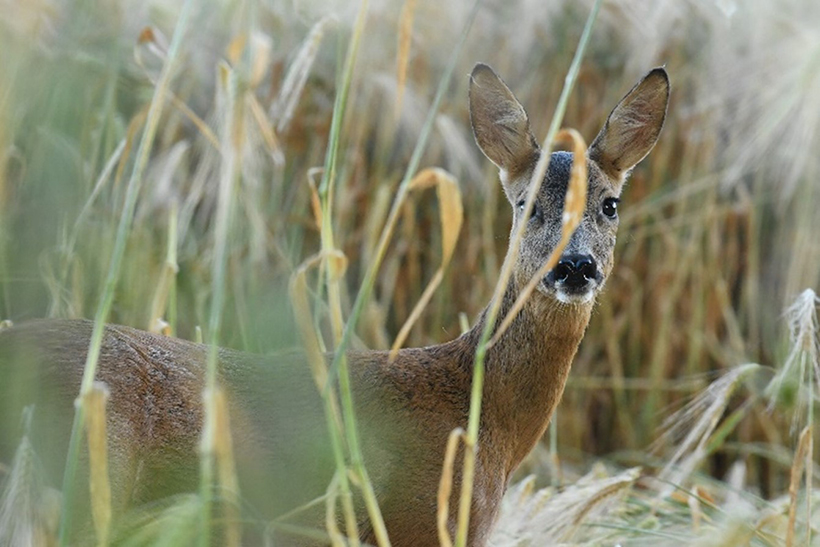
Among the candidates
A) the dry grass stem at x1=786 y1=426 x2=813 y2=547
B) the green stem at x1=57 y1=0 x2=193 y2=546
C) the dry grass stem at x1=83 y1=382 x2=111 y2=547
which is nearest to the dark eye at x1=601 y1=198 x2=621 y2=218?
the dry grass stem at x1=786 y1=426 x2=813 y2=547

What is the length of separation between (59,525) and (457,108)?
436cm

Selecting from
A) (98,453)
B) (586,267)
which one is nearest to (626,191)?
(586,267)

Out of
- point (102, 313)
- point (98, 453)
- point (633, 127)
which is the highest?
point (633, 127)

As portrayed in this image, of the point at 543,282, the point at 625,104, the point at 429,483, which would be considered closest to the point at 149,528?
the point at 429,483

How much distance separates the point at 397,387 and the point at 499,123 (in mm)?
949

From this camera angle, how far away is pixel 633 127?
4047mm

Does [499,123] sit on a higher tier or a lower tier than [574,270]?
higher

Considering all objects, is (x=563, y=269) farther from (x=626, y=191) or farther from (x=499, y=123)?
(x=626, y=191)

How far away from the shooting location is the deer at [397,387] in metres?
3.01

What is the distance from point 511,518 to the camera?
163 inches

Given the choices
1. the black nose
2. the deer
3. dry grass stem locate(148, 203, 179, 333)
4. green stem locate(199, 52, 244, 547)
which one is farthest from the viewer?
dry grass stem locate(148, 203, 179, 333)

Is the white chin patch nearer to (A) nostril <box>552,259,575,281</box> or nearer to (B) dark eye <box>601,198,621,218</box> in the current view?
(A) nostril <box>552,259,575,281</box>

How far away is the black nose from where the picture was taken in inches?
137

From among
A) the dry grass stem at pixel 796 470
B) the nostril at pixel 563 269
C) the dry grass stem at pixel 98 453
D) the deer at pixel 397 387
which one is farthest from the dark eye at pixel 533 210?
the dry grass stem at pixel 98 453
